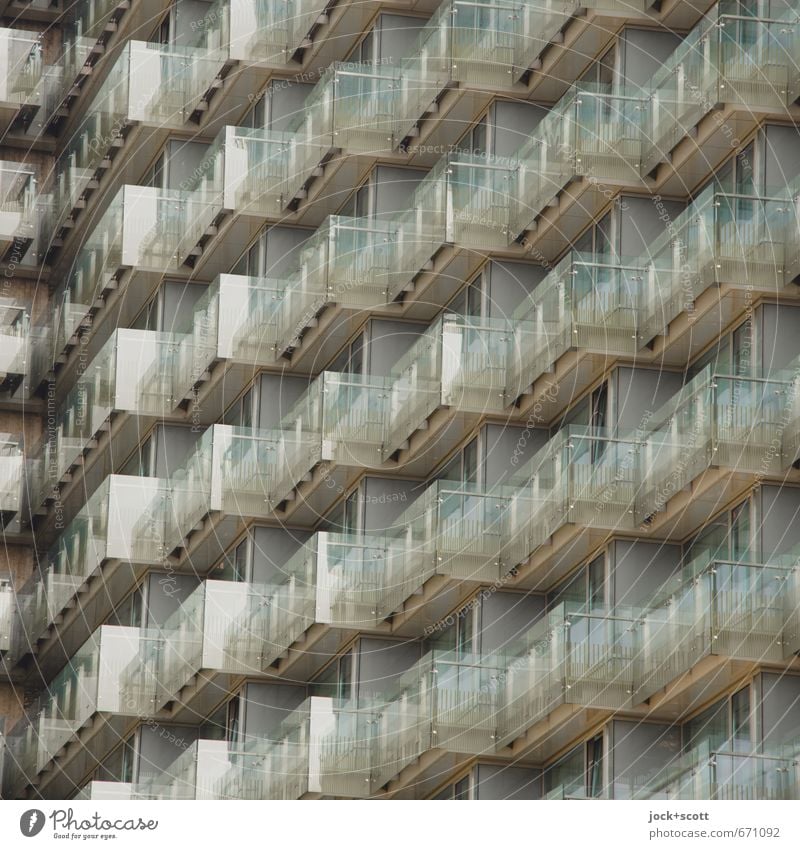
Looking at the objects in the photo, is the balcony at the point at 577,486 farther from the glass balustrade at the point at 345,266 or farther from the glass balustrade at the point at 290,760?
the glass balustrade at the point at 345,266

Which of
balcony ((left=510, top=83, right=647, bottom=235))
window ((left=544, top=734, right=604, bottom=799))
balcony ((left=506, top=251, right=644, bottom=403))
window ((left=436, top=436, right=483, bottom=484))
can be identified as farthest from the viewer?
window ((left=436, top=436, right=483, bottom=484))

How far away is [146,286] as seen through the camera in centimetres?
7962

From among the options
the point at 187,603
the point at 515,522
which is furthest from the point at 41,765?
the point at 515,522

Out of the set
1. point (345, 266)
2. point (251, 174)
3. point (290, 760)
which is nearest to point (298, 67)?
point (251, 174)

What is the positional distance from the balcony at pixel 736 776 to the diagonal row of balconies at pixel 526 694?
0.04 metres

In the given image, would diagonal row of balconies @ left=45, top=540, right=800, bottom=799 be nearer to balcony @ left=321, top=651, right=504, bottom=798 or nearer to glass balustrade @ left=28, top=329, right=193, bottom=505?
balcony @ left=321, top=651, right=504, bottom=798

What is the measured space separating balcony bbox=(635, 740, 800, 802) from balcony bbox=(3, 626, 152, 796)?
20.6m

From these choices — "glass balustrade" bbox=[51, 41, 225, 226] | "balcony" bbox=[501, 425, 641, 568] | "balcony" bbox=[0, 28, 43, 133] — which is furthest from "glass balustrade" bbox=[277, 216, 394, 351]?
"balcony" bbox=[0, 28, 43, 133]

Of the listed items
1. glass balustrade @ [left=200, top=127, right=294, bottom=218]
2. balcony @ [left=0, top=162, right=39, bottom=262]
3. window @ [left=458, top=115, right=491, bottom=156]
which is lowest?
window @ [left=458, top=115, right=491, bottom=156]

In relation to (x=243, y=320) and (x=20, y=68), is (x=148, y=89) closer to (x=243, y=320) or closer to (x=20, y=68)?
(x=243, y=320)

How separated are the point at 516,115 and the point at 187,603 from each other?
492 inches

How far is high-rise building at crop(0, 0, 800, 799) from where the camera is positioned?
57969 millimetres

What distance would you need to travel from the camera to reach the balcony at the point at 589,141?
62.5 meters

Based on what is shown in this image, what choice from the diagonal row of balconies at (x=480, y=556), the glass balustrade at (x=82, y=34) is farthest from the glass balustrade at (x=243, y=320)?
the glass balustrade at (x=82, y=34)
